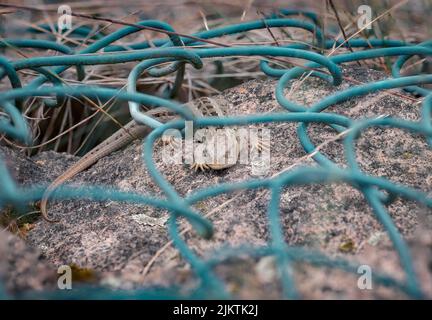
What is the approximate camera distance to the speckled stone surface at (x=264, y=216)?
127 cm

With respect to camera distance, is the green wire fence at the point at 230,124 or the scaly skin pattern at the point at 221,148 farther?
the scaly skin pattern at the point at 221,148

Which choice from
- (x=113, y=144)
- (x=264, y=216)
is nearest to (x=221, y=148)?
(x=264, y=216)

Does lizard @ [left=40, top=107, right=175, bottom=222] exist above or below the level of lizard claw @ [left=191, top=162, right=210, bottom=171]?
above

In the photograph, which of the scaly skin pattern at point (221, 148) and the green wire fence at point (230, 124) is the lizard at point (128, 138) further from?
the green wire fence at point (230, 124)

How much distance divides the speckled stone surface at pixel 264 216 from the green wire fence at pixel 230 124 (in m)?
0.04

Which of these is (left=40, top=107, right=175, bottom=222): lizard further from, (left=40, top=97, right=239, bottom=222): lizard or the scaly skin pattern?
the scaly skin pattern

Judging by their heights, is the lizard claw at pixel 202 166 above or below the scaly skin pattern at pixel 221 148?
below

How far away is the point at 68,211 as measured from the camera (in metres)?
2.11

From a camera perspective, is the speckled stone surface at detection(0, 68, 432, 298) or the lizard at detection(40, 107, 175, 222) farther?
the lizard at detection(40, 107, 175, 222)

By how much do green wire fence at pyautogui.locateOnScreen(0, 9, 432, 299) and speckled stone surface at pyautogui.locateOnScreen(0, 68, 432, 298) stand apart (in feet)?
0.14

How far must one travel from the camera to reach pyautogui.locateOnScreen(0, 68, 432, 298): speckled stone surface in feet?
4.16

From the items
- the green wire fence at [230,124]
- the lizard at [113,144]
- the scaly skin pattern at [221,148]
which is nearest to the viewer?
the green wire fence at [230,124]

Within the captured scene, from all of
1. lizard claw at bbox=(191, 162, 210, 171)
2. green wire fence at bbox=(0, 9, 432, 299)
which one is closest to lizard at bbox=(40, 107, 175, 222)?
green wire fence at bbox=(0, 9, 432, 299)

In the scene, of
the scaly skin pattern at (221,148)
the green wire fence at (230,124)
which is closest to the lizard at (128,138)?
the scaly skin pattern at (221,148)
